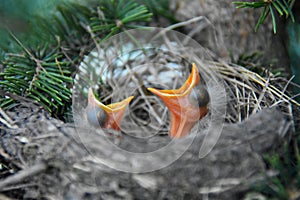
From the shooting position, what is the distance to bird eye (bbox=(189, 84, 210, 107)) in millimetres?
816

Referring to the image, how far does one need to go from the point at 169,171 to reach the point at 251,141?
0.15 meters

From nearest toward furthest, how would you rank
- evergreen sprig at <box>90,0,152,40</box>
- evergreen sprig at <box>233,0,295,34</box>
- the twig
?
the twig < evergreen sprig at <box>233,0,295,34</box> < evergreen sprig at <box>90,0,152,40</box>

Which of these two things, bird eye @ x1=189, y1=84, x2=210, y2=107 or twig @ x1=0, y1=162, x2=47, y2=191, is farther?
bird eye @ x1=189, y1=84, x2=210, y2=107

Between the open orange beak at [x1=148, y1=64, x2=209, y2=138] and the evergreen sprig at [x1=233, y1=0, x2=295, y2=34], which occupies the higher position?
the evergreen sprig at [x1=233, y1=0, x2=295, y2=34]

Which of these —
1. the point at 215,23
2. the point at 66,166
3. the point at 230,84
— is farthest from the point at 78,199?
the point at 215,23

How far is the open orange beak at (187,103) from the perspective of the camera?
82 centimetres

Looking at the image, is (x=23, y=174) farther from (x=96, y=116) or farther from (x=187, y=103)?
(x=187, y=103)

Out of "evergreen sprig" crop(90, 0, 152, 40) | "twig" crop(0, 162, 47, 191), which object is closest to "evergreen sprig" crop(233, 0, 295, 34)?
"evergreen sprig" crop(90, 0, 152, 40)

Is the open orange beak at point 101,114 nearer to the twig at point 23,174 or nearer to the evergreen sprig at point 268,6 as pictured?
the twig at point 23,174

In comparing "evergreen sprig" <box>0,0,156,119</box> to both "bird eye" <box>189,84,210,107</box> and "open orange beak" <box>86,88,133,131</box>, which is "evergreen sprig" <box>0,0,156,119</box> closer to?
"open orange beak" <box>86,88,133,131</box>

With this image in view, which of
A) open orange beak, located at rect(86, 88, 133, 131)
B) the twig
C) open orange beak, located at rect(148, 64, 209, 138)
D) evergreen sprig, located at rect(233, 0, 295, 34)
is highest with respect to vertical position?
evergreen sprig, located at rect(233, 0, 295, 34)

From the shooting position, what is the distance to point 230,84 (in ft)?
3.17

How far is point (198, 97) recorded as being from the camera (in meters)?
0.81

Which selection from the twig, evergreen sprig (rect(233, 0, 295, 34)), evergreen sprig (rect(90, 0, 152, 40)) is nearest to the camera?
the twig
